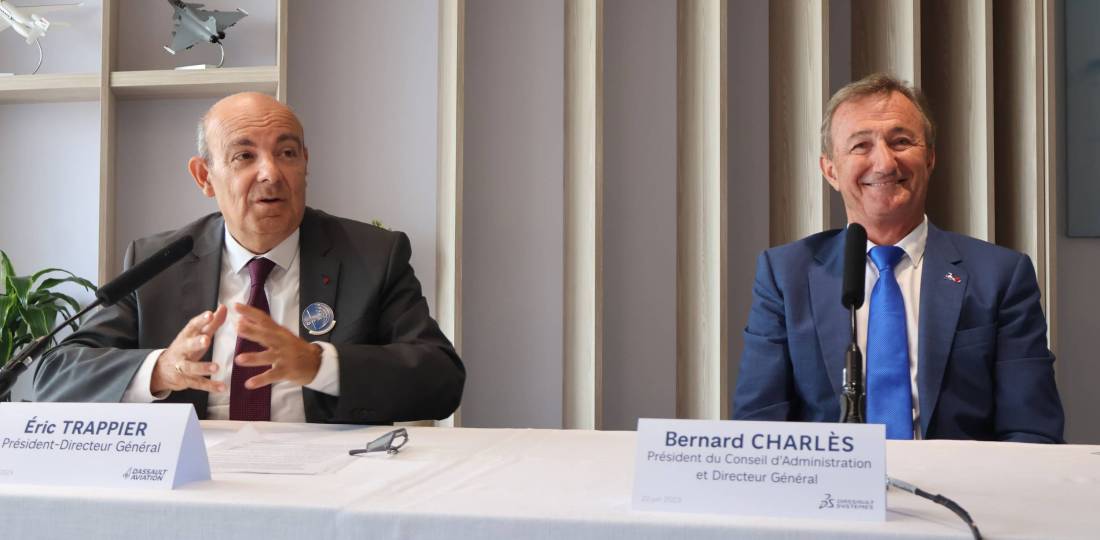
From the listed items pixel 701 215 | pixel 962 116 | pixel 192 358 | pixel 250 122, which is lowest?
pixel 192 358

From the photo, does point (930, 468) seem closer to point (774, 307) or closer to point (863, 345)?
point (863, 345)

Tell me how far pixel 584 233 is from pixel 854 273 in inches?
70.4

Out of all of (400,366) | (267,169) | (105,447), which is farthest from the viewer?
(267,169)

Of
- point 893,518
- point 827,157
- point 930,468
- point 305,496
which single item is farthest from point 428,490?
point 827,157

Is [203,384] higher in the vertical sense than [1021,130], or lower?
lower

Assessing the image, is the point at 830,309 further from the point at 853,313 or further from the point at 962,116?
the point at 962,116

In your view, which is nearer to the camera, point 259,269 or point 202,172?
point 259,269

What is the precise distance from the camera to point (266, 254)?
201cm

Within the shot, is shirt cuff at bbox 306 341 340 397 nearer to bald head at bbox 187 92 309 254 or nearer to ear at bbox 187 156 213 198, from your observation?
bald head at bbox 187 92 309 254

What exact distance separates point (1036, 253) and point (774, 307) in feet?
4.80

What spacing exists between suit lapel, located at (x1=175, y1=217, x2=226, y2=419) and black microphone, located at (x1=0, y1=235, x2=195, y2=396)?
0.43 meters

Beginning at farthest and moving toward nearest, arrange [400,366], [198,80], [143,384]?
[198,80] → [400,366] → [143,384]

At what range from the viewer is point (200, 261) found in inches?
78.9

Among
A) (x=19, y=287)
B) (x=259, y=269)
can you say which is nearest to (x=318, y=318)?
(x=259, y=269)
